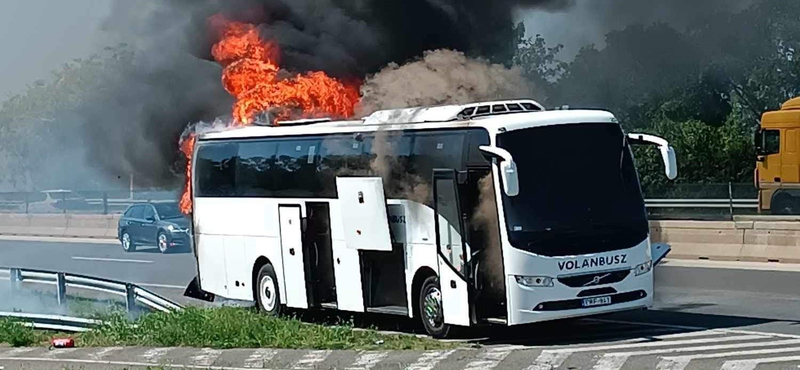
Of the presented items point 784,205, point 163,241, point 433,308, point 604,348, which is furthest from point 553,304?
point 163,241

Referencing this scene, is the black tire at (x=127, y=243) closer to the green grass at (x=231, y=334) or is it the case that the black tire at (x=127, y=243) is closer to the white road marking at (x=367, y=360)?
the green grass at (x=231, y=334)

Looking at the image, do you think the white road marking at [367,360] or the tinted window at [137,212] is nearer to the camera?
the white road marking at [367,360]

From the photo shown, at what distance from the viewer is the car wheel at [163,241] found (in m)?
35.8

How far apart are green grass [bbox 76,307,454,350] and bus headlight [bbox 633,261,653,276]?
2225 mm

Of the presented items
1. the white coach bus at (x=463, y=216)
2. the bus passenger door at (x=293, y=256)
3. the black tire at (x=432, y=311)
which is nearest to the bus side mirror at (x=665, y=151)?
the white coach bus at (x=463, y=216)

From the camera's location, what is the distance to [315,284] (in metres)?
17.6

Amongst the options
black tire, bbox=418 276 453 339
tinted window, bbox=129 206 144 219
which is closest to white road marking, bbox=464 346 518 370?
black tire, bbox=418 276 453 339

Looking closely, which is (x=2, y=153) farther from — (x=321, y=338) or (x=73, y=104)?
(x=321, y=338)

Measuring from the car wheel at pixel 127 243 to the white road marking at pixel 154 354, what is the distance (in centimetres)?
2251

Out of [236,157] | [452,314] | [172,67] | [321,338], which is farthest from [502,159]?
[172,67]

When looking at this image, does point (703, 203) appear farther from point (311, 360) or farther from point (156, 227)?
point (311, 360)

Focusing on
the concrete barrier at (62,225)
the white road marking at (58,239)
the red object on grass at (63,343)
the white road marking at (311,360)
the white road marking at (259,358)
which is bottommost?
the white road marking at (311,360)

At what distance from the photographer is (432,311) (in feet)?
50.6

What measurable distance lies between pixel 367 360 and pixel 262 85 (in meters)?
10.8
